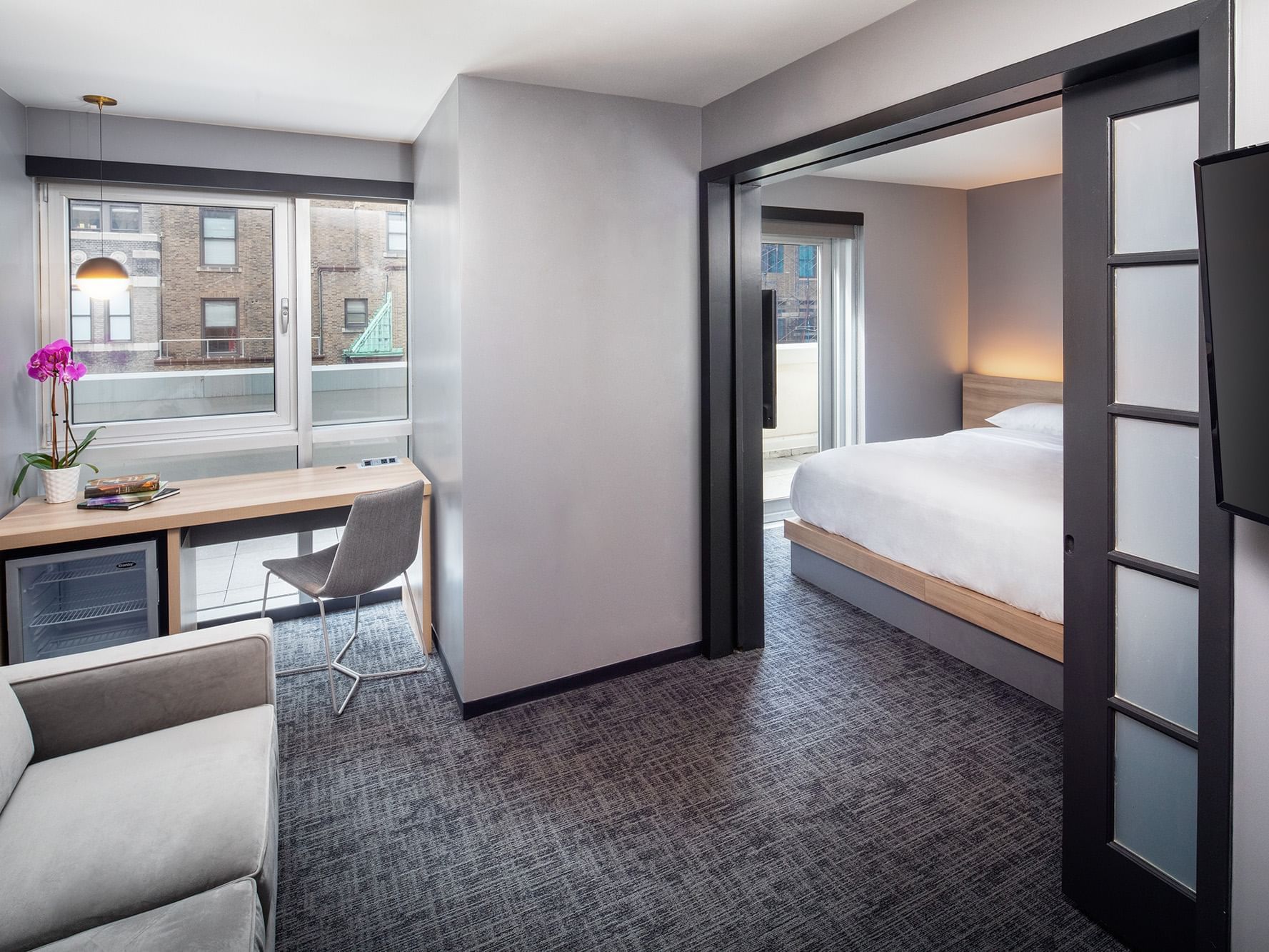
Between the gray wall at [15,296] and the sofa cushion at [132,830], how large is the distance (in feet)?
4.99

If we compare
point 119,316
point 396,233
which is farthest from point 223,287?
point 396,233

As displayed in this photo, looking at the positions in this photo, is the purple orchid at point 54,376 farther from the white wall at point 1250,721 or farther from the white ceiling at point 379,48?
the white wall at point 1250,721

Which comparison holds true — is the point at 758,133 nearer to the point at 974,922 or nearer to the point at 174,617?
the point at 974,922

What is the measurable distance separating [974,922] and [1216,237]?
4.80 ft

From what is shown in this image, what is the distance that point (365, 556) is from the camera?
2719 millimetres

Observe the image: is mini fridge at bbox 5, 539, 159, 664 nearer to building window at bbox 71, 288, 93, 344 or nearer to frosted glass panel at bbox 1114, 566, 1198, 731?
building window at bbox 71, 288, 93, 344

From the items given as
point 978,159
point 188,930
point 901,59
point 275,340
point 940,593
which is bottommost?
point 188,930

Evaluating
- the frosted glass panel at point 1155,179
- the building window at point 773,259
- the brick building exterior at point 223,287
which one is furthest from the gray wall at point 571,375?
the building window at point 773,259

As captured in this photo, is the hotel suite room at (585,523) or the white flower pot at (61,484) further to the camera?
the white flower pot at (61,484)

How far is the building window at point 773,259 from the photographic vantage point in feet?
16.6

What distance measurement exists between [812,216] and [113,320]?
12.1 ft

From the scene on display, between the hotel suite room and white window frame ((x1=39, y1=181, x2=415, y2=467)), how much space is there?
2 cm

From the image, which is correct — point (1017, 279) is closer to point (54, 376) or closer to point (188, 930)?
point (54, 376)

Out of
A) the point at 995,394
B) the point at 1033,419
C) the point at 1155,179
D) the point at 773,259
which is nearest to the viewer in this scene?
the point at 1155,179
